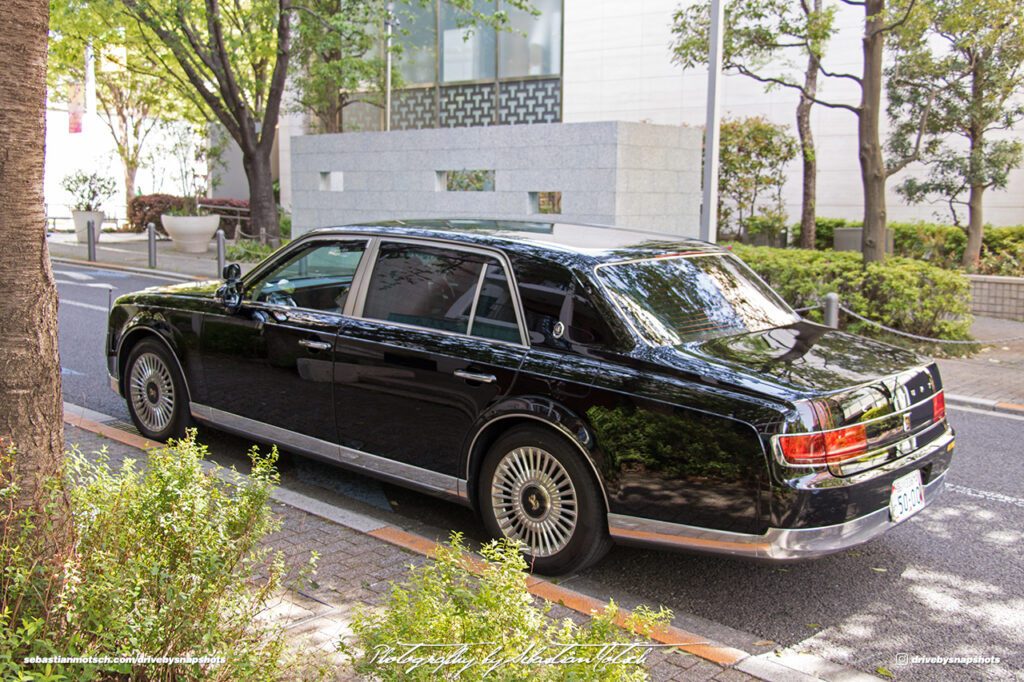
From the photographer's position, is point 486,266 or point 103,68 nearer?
point 486,266

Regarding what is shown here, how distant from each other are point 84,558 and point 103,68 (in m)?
32.5

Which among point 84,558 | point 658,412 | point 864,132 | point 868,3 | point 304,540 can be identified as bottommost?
point 304,540

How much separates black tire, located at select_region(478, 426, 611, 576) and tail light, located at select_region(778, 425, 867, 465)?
932 millimetres

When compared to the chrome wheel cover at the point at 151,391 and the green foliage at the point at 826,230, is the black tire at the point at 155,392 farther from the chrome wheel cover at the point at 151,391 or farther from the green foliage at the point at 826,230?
the green foliage at the point at 826,230

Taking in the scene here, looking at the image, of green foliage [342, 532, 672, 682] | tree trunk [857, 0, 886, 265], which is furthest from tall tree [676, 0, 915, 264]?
green foliage [342, 532, 672, 682]

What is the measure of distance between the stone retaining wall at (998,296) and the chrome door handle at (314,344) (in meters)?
12.1

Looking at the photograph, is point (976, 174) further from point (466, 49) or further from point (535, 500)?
point (535, 500)

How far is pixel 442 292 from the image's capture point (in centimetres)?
514

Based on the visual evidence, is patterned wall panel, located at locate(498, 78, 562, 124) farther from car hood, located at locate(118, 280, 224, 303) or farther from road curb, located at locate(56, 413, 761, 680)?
road curb, located at locate(56, 413, 761, 680)

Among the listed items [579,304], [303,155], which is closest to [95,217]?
[303,155]

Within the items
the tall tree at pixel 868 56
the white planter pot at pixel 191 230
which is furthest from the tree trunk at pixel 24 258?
the white planter pot at pixel 191 230

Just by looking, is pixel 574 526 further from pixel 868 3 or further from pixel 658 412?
pixel 868 3

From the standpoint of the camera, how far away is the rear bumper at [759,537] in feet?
12.8

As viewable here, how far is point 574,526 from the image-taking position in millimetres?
4434
